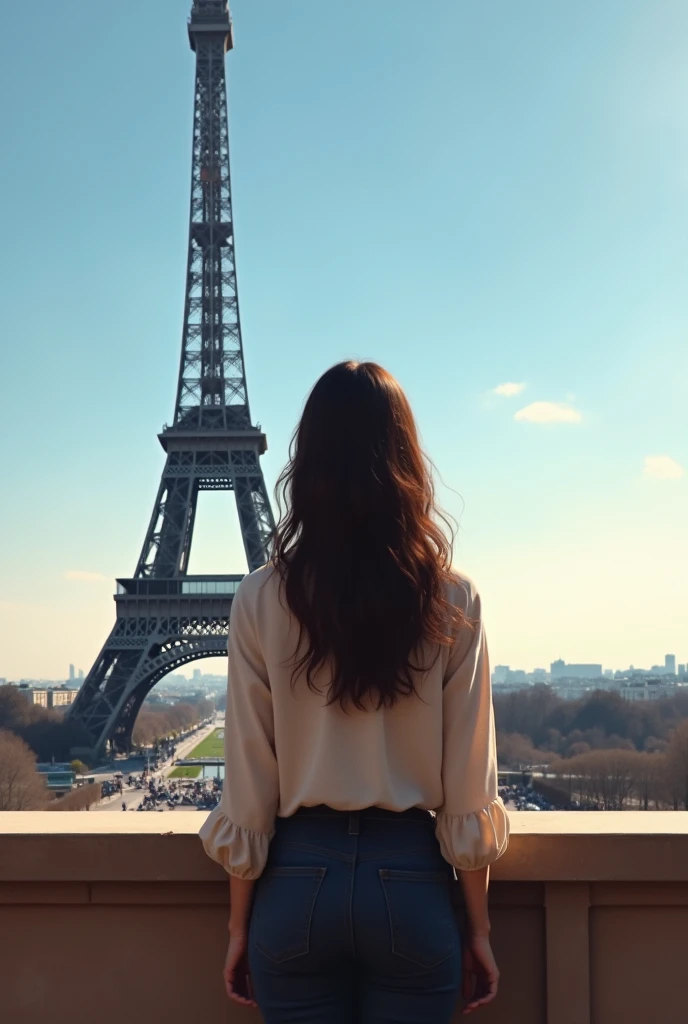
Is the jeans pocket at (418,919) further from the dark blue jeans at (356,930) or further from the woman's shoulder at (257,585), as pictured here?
the woman's shoulder at (257,585)

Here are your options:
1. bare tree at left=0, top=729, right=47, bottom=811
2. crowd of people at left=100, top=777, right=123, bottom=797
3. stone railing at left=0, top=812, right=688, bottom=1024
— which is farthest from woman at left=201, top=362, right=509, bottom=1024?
crowd of people at left=100, top=777, right=123, bottom=797

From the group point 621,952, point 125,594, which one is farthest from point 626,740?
point 621,952

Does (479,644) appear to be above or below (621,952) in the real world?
above

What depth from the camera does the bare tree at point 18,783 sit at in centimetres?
2392

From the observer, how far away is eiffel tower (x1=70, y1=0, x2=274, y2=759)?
35.9 meters

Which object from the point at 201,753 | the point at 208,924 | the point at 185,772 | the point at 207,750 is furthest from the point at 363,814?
the point at 207,750

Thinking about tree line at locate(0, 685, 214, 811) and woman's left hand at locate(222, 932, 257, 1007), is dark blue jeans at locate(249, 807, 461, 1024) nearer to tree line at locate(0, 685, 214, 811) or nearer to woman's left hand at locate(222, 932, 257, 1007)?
woman's left hand at locate(222, 932, 257, 1007)

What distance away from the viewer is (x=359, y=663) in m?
1.93

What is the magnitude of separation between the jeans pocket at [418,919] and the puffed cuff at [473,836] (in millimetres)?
114

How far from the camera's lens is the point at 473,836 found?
198cm

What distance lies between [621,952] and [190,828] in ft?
3.63

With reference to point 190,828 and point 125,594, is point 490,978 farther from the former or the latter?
point 125,594

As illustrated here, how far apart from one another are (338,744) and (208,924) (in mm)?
805

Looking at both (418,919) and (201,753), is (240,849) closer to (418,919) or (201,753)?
(418,919)
